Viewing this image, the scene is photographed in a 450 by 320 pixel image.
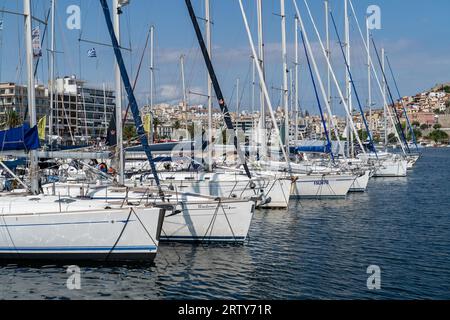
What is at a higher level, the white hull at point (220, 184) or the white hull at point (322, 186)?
the white hull at point (220, 184)

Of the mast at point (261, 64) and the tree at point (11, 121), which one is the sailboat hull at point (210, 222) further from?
the tree at point (11, 121)

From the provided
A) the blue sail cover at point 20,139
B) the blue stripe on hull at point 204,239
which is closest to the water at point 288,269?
the blue stripe on hull at point 204,239

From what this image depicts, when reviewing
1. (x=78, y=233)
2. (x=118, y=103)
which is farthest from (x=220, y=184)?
(x=78, y=233)

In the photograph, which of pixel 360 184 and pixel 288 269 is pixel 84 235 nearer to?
pixel 288 269

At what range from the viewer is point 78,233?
16812 mm

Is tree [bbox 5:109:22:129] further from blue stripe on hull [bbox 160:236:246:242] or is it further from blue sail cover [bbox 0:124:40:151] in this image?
→ blue stripe on hull [bbox 160:236:246:242]

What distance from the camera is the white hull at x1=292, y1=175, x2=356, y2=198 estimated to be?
34.6 meters

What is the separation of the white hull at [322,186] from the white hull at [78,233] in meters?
18.5

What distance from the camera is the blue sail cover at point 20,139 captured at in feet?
60.2

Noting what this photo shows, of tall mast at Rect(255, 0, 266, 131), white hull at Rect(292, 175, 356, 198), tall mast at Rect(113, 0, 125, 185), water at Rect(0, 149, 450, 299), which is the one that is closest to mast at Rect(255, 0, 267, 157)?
tall mast at Rect(255, 0, 266, 131)

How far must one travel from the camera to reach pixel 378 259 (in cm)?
1873

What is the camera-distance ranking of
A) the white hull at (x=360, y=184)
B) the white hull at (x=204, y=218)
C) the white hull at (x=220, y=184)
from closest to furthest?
the white hull at (x=204, y=218) < the white hull at (x=220, y=184) < the white hull at (x=360, y=184)

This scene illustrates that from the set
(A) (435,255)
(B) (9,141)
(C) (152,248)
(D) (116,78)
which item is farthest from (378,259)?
(B) (9,141)

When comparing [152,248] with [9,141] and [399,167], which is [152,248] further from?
[399,167]
